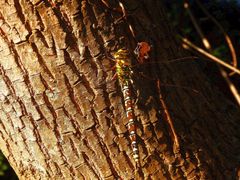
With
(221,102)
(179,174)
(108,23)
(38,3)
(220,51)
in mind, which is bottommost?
(179,174)

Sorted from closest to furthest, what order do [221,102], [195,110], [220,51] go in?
[195,110], [221,102], [220,51]

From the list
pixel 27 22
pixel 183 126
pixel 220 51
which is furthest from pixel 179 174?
pixel 220 51

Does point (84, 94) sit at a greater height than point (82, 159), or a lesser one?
greater

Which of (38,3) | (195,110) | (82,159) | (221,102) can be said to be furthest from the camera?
(221,102)

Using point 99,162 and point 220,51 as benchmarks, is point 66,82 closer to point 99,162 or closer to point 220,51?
point 99,162

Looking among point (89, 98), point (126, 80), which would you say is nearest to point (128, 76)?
point (126, 80)

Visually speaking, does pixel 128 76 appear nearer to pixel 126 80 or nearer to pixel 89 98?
pixel 126 80

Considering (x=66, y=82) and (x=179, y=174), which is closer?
(x=66, y=82)
